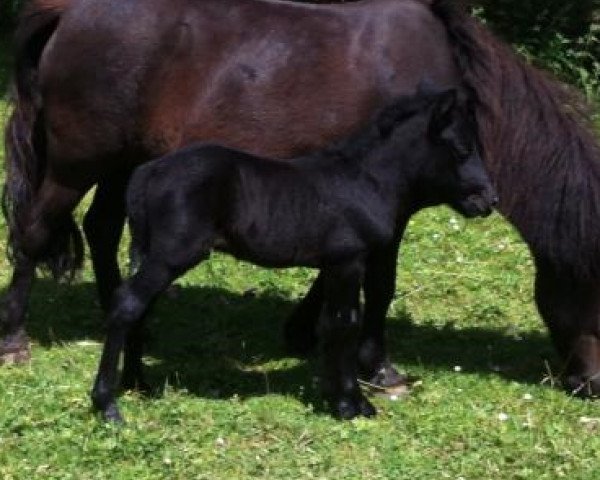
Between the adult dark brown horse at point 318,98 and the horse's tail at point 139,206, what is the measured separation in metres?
0.69

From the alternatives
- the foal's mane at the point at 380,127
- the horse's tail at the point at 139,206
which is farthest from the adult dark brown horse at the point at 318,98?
the horse's tail at the point at 139,206

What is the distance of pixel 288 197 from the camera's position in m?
4.88

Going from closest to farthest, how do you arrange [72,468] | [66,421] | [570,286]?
[72,468] < [66,421] < [570,286]

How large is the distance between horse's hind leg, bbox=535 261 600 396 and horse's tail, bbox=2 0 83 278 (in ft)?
7.64

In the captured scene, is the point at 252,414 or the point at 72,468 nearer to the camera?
the point at 72,468

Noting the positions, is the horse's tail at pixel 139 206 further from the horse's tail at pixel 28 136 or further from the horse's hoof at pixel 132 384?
the horse's tail at pixel 28 136

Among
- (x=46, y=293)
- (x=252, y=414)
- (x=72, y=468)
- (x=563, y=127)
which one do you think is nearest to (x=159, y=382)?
(x=252, y=414)

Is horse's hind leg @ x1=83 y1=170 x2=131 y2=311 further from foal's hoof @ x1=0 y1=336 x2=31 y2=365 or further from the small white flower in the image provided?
the small white flower

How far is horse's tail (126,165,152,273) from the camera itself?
190 inches

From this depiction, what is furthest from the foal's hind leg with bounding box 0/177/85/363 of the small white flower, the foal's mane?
the small white flower

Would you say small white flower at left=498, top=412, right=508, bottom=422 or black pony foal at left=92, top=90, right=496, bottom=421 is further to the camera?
small white flower at left=498, top=412, right=508, bottom=422

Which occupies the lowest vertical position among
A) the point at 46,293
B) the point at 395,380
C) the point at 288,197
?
the point at 46,293

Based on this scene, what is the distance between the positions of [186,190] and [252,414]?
3.31 feet

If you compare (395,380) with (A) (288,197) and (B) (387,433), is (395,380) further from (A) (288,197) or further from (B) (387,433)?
(A) (288,197)
